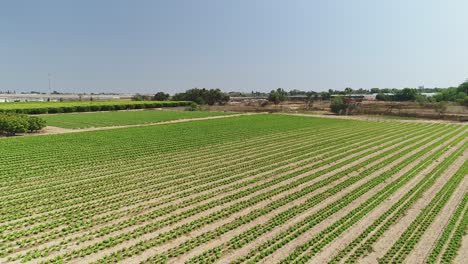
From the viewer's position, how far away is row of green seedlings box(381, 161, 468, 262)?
9.90 m

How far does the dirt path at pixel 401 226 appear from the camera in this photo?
9.88 meters

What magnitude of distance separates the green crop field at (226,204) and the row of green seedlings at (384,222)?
0.15 ft

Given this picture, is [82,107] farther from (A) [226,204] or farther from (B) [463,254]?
(B) [463,254]

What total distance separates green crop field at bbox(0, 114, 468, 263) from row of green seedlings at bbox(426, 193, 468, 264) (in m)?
0.04

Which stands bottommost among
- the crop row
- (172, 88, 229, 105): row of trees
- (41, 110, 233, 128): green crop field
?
the crop row

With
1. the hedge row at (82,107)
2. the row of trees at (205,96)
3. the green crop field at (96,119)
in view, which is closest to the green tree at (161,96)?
the row of trees at (205,96)

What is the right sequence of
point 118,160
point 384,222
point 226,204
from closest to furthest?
point 384,222
point 226,204
point 118,160

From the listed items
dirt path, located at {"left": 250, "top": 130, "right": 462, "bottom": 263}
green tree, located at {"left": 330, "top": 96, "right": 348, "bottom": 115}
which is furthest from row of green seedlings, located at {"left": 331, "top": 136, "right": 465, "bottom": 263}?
green tree, located at {"left": 330, "top": 96, "right": 348, "bottom": 115}

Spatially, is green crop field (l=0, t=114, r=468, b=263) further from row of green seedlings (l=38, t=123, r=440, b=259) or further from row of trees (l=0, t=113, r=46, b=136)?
row of trees (l=0, t=113, r=46, b=136)

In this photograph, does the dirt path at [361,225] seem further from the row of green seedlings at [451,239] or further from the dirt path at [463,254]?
the dirt path at [463,254]

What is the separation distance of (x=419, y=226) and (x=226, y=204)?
7560 millimetres

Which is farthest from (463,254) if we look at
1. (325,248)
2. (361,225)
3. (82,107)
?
(82,107)

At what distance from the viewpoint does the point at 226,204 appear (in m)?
13.8

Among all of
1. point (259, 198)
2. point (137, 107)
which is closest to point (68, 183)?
point (259, 198)
